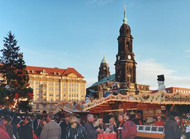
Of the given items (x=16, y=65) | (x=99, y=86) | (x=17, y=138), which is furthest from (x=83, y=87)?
(x=17, y=138)

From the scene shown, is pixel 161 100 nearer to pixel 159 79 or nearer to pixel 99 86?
pixel 159 79

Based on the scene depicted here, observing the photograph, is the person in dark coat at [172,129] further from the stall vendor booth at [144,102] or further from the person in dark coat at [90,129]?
the stall vendor booth at [144,102]

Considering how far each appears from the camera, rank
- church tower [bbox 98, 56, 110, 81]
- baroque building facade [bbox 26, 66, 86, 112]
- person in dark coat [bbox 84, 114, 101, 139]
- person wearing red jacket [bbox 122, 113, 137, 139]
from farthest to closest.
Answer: church tower [bbox 98, 56, 110, 81] < baroque building facade [bbox 26, 66, 86, 112] < person wearing red jacket [bbox 122, 113, 137, 139] < person in dark coat [bbox 84, 114, 101, 139]

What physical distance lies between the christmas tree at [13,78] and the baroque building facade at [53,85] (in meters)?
52.8

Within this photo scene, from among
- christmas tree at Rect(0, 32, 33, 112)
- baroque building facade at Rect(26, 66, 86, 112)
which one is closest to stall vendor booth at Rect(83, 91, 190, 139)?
christmas tree at Rect(0, 32, 33, 112)

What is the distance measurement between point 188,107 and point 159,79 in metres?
3.50

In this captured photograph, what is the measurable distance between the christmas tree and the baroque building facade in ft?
173

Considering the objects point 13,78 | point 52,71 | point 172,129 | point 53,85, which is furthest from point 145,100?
point 52,71

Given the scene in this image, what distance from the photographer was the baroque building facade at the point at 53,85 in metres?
83.2

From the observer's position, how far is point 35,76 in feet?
274

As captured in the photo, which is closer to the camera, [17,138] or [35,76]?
[17,138]

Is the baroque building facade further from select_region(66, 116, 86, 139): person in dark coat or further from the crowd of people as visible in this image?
select_region(66, 116, 86, 139): person in dark coat

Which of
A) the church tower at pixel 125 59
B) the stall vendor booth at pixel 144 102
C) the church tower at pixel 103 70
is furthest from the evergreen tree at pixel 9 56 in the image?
the church tower at pixel 103 70

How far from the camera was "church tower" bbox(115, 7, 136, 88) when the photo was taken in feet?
253
